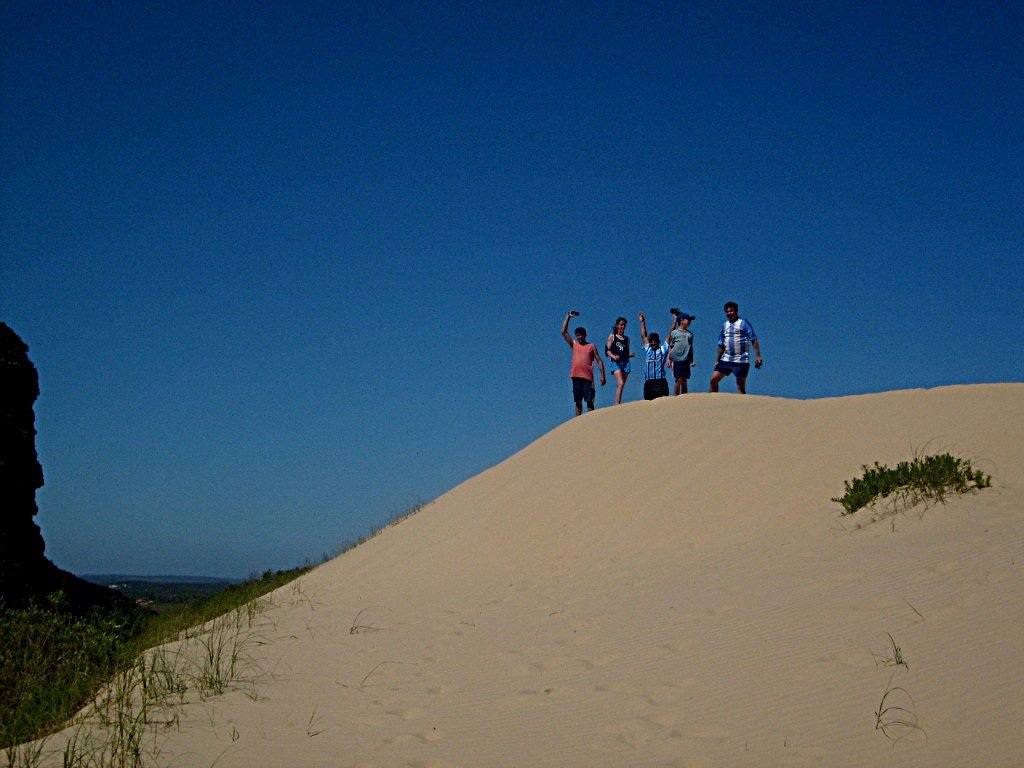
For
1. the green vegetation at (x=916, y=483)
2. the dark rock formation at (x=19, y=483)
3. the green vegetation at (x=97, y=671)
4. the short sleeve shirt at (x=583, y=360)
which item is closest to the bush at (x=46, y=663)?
the green vegetation at (x=97, y=671)

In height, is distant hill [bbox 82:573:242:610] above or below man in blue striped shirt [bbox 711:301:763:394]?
below

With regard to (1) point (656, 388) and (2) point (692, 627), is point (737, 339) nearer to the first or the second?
(1) point (656, 388)

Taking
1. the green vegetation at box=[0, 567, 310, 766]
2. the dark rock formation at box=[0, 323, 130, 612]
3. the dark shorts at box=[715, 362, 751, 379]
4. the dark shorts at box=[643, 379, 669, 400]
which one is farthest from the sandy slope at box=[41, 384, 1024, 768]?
the dark rock formation at box=[0, 323, 130, 612]

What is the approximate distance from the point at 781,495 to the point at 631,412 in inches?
201

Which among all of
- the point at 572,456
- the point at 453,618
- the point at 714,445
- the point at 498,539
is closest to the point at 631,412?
the point at 572,456

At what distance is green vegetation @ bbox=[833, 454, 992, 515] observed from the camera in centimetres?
781

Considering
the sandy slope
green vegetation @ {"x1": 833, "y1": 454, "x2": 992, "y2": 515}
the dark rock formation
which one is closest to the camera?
the sandy slope

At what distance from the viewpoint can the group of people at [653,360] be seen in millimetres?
13398

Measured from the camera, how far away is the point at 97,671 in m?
7.12

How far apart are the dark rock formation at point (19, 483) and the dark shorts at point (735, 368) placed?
33.9ft

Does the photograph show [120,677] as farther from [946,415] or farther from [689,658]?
[946,415]

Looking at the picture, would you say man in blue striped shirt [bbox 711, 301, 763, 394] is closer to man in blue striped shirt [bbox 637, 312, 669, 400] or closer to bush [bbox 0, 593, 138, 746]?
man in blue striped shirt [bbox 637, 312, 669, 400]

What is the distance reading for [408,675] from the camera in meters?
6.01

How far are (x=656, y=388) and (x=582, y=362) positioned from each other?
1.50 meters
